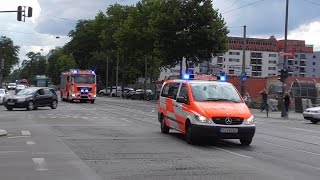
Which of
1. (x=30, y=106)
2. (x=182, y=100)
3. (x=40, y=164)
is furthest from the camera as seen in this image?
(x=30, y=106)

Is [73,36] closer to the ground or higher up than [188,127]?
higher up

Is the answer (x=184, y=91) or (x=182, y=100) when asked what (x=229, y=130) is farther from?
(x=184, y=91)

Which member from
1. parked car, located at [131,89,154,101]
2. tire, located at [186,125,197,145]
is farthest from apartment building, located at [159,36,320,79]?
tire, located at [186,125,197,145]

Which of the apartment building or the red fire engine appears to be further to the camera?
the apartment building

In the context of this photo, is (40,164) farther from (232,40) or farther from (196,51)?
(232,40)

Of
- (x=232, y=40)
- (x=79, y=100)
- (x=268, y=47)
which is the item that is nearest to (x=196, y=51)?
(x=79, y=100)

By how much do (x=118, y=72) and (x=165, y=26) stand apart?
42.2 metres

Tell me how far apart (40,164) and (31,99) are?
78.0ft

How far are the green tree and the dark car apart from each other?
84726 millimetres

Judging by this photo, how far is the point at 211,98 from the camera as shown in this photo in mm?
15008

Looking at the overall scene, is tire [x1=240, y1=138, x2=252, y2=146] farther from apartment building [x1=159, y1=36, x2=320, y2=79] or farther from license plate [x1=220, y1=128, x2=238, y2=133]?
apartment building [x1=159, y1=36, x2=320, y2=79]

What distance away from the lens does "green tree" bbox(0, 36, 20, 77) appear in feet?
389

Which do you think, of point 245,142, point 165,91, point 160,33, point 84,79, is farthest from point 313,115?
point 160,33

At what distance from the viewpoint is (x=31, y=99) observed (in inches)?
1319
